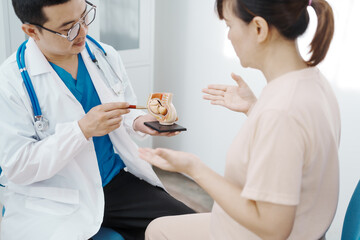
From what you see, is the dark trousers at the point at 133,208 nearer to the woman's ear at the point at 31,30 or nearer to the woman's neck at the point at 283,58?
the woman's ear at the point at 31,30

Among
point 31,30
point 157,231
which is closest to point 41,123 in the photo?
point 31,30

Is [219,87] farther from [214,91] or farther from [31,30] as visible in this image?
[31,30]

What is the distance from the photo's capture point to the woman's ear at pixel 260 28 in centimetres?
100

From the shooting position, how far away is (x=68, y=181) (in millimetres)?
1588

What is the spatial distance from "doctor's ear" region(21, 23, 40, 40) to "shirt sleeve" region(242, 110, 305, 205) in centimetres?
96

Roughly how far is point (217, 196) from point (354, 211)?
1.52 ft

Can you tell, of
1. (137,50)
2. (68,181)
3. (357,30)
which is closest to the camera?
(68,181)

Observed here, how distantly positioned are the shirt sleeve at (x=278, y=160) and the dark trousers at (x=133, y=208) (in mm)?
812

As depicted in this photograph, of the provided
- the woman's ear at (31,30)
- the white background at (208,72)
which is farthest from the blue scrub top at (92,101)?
the white background at (208,72)

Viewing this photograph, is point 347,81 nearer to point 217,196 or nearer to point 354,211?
point 354,211

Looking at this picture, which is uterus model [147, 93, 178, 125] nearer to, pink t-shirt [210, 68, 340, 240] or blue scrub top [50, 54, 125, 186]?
blue scrub top [50, 54, 125, 186]

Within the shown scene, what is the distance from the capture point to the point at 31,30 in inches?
60.0

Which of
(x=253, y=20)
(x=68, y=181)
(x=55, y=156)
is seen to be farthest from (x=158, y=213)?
(x=253, y=20)

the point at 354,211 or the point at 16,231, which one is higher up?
the point at 354,211
